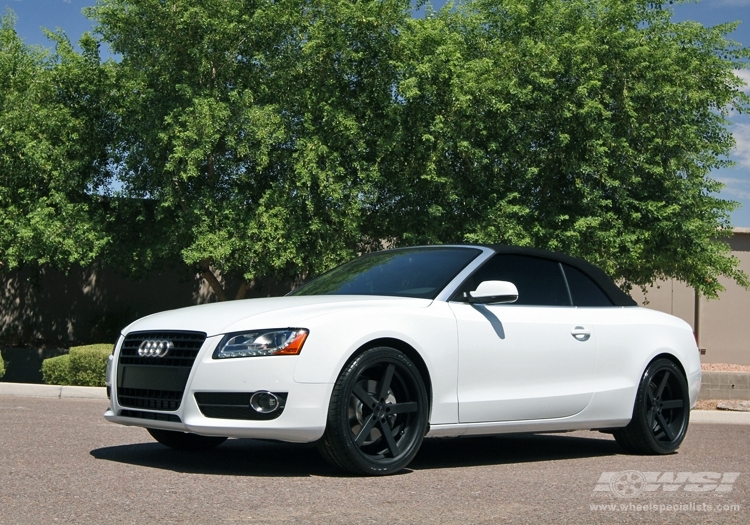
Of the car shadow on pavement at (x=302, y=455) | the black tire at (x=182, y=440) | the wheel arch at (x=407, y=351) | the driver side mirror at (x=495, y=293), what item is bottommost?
the car shadow on pavement at (x=302, y=455)

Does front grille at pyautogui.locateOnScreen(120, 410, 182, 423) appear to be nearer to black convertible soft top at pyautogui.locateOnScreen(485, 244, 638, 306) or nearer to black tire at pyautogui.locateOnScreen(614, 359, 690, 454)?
black convertible soft top at pyautogui.locateOnScreen(485, 244, 638, 306)

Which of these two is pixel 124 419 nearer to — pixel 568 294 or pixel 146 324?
pixel 146 324

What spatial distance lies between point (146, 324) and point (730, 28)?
1936 cm

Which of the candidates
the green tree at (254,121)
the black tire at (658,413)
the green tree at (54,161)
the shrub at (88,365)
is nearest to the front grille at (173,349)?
the black tire at (658,413)

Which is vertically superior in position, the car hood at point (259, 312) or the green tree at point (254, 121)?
the green tree at point (254, 121)

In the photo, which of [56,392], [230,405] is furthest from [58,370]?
[230,405]

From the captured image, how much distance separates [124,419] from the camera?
6789mm

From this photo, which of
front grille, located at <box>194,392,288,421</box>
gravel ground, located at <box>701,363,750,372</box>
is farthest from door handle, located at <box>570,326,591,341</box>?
gravel ground, located at <box>701,363,750,372</box>

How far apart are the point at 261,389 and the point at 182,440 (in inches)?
66.6

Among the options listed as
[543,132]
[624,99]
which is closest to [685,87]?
[624,99]

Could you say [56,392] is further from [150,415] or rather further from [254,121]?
[150,415]

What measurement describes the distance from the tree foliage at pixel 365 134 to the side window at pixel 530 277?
12.5 m

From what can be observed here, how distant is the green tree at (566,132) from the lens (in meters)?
20.7

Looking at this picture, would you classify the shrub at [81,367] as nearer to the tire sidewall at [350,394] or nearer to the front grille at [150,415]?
the front grille at [150,415]
